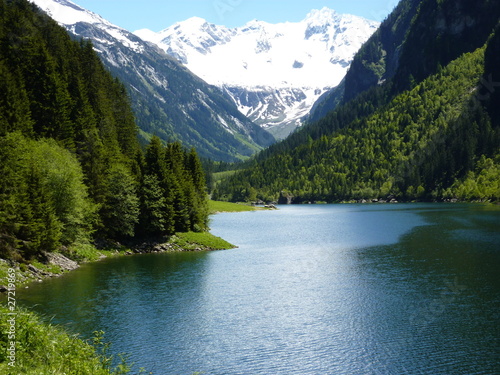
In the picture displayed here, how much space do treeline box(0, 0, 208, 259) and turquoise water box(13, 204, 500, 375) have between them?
8.28 m

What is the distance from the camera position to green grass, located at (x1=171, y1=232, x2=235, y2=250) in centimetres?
9100

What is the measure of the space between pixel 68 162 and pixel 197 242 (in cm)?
2899

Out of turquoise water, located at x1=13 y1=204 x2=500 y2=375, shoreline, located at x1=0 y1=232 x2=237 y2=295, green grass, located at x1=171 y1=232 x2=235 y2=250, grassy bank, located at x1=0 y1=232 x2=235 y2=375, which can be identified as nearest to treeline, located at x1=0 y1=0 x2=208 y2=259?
shoreline, located at x1=0 y1=232 x2=237 y2=295

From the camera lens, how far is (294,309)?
4881 centimetres

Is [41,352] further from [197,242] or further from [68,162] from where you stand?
[197,242]

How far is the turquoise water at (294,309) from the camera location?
116ft

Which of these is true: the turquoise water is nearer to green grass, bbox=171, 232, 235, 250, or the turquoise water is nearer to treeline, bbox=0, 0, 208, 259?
green grass, bbox=171, 232, 235, 250

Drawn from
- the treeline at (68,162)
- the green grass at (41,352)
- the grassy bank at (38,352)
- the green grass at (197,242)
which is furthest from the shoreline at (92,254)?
the green grass at (41,352)

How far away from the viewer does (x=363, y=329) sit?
138 ft

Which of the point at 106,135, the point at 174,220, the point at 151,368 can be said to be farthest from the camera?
the point at 106,135

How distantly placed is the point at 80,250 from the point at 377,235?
68064 mm

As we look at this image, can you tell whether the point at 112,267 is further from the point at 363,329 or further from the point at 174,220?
the point at 363,329

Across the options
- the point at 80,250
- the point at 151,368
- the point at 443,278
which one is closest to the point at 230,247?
the point at 80,250

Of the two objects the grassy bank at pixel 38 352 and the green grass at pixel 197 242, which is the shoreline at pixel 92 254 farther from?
the grassy bank at pixel 38 352
